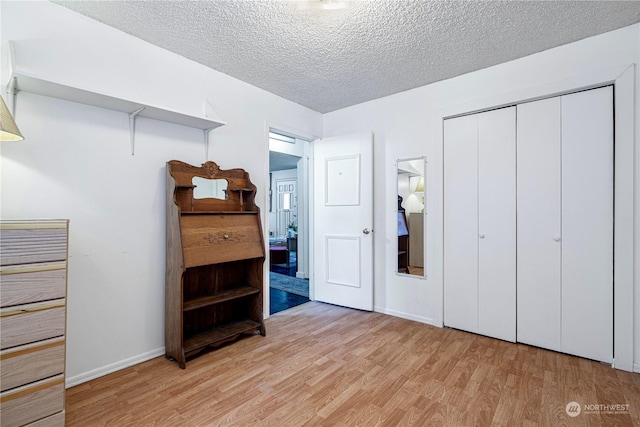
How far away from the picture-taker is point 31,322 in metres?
1.51

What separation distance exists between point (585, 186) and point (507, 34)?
1.32 metres

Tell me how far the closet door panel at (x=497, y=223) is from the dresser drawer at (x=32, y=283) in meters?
3.16

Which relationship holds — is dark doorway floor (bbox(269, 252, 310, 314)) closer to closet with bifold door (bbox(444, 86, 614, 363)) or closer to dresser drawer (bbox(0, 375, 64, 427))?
closet with bifold door (bbox(444, 86, 614, 363))

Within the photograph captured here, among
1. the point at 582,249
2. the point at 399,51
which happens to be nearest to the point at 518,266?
the point at 582,249

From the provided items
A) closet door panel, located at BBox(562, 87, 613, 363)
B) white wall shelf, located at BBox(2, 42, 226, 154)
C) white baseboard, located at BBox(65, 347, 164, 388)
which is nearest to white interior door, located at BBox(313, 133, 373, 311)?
white wall shelf, located at BBox(2, 42, 226, 154)

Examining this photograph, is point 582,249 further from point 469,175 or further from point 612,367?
point 469,175

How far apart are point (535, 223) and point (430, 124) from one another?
4.43ft

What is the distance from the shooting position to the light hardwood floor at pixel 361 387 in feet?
5.61

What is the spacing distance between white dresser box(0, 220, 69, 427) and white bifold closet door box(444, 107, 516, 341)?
303 cm

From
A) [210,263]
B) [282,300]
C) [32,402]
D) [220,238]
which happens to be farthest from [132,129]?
[282,300]

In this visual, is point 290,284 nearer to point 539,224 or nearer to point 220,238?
point 220,238

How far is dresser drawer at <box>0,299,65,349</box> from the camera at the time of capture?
1443 mm

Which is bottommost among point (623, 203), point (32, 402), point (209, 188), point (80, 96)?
point (32, 402)

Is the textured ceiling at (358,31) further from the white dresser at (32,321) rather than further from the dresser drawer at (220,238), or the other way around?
Answer: the white dresser at (32,321)
